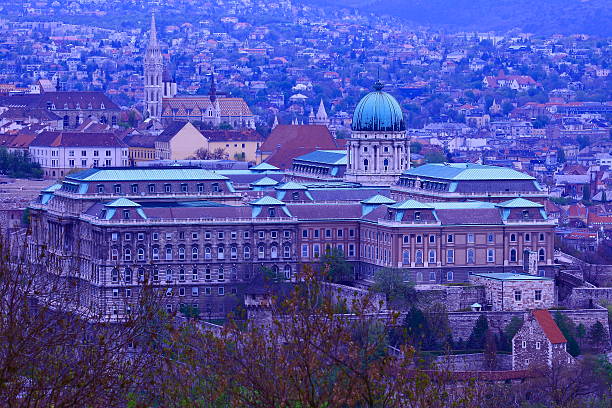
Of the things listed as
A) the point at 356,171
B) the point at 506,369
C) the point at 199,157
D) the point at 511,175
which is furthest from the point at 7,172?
the point at 506,369

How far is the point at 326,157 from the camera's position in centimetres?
13000

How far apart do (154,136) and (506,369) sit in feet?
266

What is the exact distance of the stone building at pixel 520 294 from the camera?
9675 centimetres

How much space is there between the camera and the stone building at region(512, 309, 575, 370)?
8994 cm

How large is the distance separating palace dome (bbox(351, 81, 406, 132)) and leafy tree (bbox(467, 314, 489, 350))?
95.6ft

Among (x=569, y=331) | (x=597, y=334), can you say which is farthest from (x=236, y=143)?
(x=569, y=331)

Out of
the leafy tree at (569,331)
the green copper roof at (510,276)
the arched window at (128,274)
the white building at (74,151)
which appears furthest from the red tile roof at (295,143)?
the leafy tree at (569,331)

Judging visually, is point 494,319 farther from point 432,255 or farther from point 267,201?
point 267,201

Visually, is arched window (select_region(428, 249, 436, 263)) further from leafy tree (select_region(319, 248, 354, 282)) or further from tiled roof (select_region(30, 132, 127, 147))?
tiled roof (select_region(30, 132, 127, 147))

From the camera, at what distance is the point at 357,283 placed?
102 metres

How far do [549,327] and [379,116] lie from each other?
3283 cm

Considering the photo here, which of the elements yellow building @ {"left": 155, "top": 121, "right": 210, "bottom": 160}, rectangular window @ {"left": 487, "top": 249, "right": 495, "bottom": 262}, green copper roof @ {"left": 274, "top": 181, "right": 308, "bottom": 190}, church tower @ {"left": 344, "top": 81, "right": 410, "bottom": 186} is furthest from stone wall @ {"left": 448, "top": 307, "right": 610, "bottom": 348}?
yellow building @ {"left": 155, "top": 121, "right": 210, "bottom": 160}

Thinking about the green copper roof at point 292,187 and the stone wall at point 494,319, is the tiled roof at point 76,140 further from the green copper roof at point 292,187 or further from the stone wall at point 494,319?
the stone wall at point 494,319

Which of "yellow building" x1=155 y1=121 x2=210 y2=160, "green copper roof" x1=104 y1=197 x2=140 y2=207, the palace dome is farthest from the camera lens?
"yellow building" x1=155 y1=121 x2=210 y2=160
